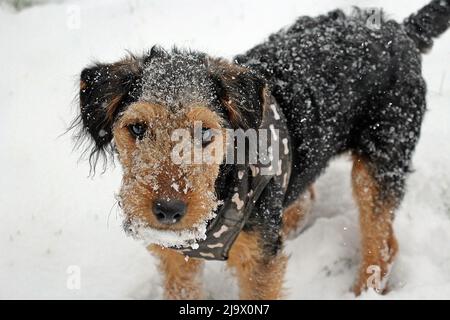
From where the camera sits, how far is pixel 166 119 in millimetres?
2264

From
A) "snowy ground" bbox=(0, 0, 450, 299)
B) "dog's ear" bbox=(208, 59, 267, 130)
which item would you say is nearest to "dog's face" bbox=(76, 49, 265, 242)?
"dog's ear" bbox=(208, 59, 267, 130)

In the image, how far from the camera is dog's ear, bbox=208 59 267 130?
253 cm

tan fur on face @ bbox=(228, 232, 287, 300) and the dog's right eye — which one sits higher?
the dog's right eye

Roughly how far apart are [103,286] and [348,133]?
7.24 ft

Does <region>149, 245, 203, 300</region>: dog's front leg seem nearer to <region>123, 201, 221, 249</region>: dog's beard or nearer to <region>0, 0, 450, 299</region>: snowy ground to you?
<region>0, 0, 450, 299</region>: snowy ground

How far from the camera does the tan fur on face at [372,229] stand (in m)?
3.58

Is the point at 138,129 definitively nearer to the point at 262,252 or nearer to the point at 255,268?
the point at 262,252

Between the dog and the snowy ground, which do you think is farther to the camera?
the snowy ground

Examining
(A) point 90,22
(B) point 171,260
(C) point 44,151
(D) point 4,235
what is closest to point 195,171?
(B) point 171,260

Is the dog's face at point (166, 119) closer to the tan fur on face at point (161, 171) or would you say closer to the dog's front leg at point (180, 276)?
the tan fur on face at point (161, 171)

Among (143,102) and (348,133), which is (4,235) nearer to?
(143,102)

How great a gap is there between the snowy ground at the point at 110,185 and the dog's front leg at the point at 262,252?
54cm

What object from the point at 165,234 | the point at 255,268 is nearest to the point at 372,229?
the point at 255,268
